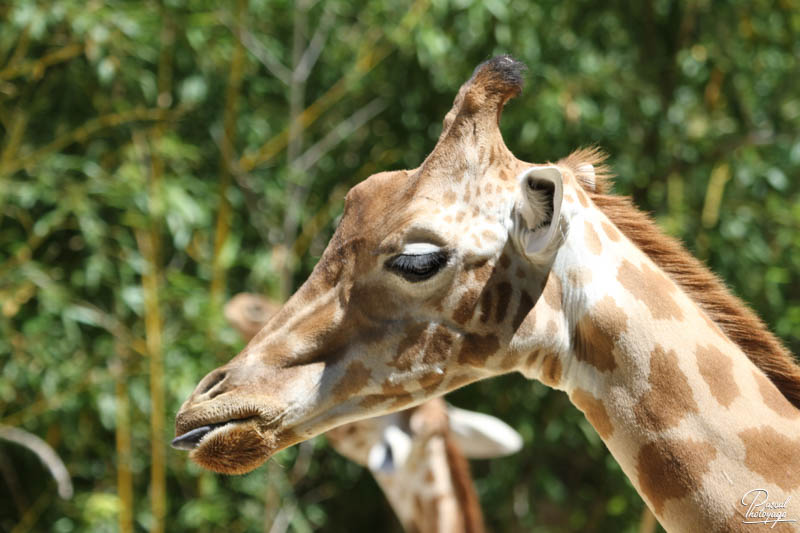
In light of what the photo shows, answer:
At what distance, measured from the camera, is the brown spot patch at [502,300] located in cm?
186

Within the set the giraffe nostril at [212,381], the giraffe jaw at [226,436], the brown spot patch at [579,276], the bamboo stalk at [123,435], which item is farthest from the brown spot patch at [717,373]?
the bamboo stalk at [123,435]

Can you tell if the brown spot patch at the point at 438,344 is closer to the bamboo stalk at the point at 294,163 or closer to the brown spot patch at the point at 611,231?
the brown spot patch at the point at 611,231

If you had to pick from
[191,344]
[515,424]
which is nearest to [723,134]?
[515,424]

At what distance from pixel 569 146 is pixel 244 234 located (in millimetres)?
1767

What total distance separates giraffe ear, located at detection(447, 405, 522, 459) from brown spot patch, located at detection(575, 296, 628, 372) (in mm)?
2083

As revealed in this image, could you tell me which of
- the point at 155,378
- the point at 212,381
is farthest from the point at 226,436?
the point at 155,378

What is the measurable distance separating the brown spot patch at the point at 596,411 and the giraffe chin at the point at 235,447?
57 centimetres

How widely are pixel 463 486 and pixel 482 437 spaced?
215mm

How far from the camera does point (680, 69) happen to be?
5.14 metres

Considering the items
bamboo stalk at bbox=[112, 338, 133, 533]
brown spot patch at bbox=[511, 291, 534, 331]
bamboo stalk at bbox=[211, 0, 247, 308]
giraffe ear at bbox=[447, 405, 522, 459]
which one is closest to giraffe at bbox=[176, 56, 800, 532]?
brown spot patch at bbox=[511, 291, 534, 331]

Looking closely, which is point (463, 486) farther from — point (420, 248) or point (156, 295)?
point (420, 248)

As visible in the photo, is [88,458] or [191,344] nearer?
[191,344]

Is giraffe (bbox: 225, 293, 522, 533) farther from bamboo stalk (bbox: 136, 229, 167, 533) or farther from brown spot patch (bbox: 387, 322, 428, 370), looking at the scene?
brown spot patch (bbox: 387, 322, 428, 370)

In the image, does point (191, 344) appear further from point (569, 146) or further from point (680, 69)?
point (680, 69)
